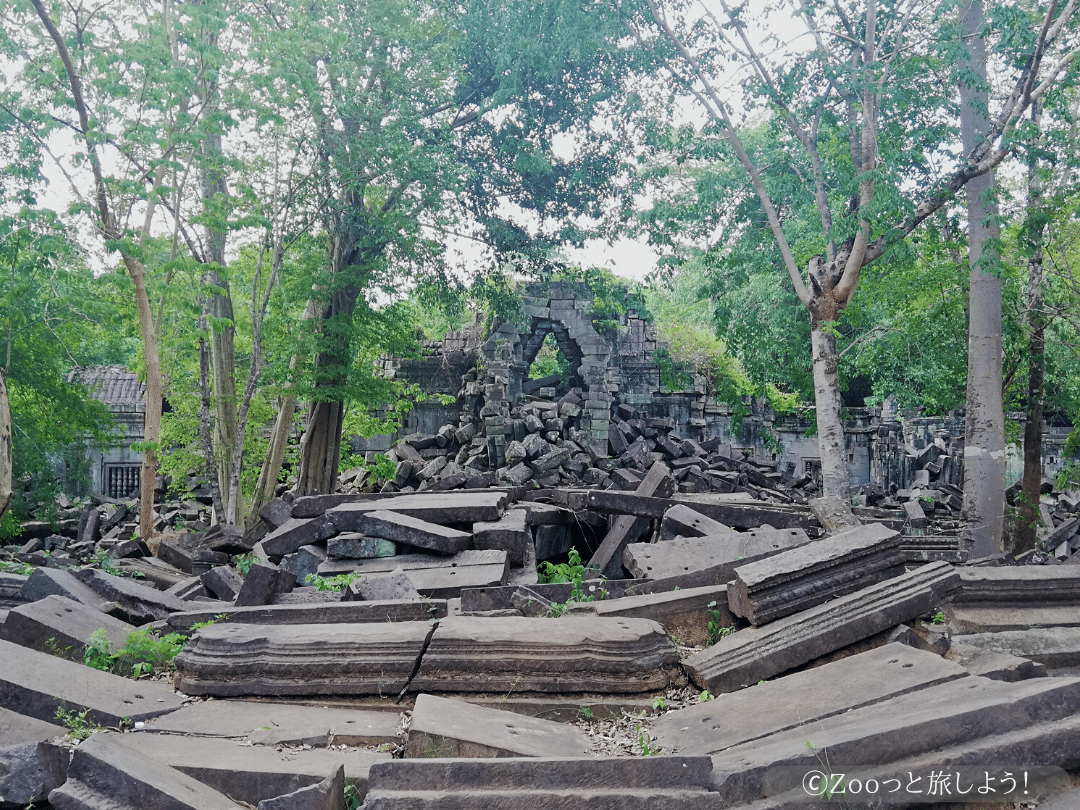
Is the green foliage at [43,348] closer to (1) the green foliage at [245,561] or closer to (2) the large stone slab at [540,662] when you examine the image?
(1) the green foliage at [245,561]

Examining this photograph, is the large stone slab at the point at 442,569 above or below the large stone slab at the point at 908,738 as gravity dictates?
below

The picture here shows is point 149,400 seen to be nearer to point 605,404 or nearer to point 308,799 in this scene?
point 605,404

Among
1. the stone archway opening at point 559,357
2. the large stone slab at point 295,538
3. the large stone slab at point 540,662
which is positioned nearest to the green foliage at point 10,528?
the large stone slab at point 295,538

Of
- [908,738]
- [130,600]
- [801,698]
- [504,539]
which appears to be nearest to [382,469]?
[504,539]

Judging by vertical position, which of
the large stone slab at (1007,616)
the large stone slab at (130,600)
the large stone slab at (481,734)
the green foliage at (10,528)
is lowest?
the green foliage at (10,528)

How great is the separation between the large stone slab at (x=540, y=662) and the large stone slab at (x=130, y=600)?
2675 mm

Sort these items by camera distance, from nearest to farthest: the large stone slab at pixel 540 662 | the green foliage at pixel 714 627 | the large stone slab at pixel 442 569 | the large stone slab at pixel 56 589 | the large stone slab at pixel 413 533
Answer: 1. the large stone slab at pixel 540 662
2. the green foliage at pixel 714 627
3. the large stone slab at pixel 56 589
4. the large stone slab at pixel 442 569
5. the large stone slab at pixel 413 533

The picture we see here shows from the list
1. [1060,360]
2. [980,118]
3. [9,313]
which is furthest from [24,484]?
[1060,360]

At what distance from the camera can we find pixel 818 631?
3.98 meters

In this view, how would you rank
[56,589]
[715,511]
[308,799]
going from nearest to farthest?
[308,799] → [56,589] → [715,511]

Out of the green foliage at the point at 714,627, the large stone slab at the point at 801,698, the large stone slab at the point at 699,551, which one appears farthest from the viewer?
the large stone slab at the point at 699,551

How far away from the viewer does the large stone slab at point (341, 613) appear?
4504mm

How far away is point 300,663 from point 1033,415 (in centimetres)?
1067

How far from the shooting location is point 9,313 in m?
12.3
